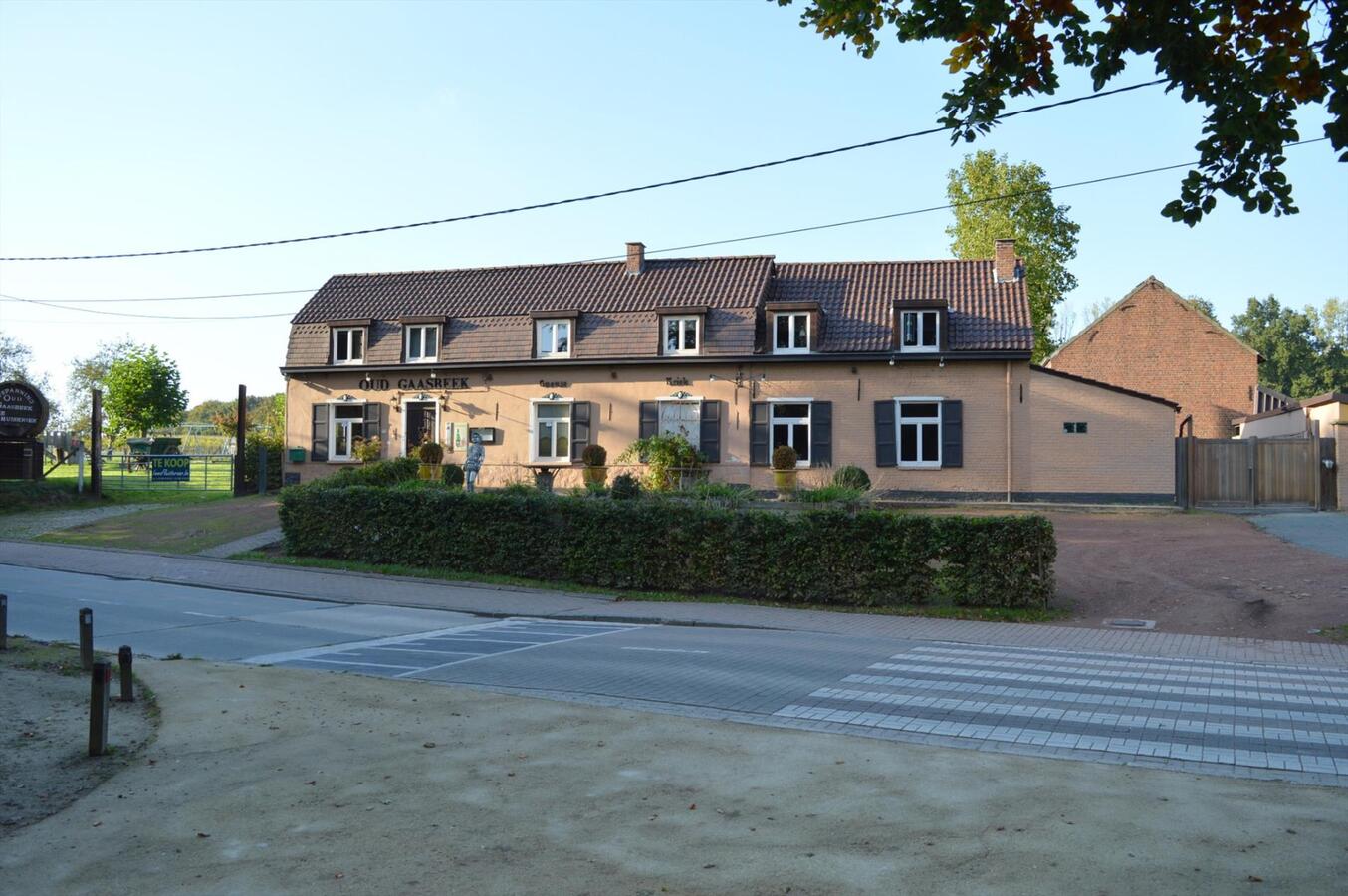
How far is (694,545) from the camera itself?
19781 mm

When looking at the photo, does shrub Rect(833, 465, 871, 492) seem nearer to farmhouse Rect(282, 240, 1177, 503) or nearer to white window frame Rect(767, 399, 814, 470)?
farmhouse Rect(282, 240, 1177, 503)

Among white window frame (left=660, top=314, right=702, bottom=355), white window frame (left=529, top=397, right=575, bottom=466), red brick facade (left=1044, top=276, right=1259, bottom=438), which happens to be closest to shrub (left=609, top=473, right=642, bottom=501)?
white window frame (left=660, top=314, right=702, bottom=355)

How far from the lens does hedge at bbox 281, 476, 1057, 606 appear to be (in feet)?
57.9

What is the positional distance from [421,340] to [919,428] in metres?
17.5

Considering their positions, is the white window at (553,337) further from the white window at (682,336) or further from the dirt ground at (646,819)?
the dirt ground at (646,819)

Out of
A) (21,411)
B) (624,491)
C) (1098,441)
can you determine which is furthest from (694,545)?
(21,411)

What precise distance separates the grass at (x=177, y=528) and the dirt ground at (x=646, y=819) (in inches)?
801

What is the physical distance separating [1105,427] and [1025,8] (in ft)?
86.2

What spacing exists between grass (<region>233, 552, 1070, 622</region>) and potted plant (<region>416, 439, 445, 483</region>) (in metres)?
8.18

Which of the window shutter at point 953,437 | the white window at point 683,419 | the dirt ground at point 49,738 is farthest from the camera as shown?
the white window at point 683,419

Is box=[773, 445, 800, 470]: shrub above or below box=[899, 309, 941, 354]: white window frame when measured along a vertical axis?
below

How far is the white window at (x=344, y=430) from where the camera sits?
38.2 metres

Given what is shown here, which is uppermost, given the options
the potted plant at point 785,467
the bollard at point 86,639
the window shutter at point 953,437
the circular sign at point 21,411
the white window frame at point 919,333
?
the white window frame at point 919,333

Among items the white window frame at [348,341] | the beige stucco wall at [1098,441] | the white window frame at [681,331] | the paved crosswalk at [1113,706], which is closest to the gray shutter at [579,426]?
the white window frame at [681,331]
